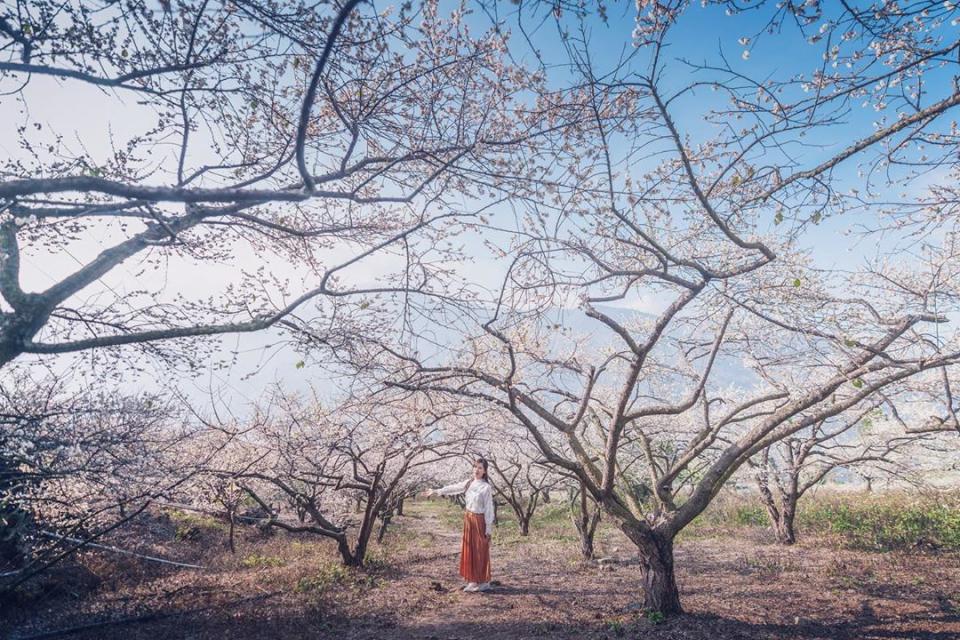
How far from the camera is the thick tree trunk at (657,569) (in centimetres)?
561

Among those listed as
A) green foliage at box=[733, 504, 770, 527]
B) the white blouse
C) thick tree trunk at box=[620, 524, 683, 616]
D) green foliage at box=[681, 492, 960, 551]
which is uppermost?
the white blouse

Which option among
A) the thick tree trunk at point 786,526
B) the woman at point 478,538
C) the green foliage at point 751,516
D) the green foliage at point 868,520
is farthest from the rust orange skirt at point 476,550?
the green foliage at point 751,516

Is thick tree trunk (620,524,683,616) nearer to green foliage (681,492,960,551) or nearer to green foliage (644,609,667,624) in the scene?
green foliage (644,609,667,624)

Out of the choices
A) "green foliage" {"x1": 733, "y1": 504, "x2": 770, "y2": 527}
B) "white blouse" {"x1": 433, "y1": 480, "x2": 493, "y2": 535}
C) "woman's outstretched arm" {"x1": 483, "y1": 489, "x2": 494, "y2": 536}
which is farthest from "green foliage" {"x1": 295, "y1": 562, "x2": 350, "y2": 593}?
"green foliage" {"x1": 733, "y1": 504, "x2": 770, "y2": 527}

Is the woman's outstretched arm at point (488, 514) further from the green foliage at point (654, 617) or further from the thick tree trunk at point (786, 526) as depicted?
the thick tree trunk at point (786, 526)

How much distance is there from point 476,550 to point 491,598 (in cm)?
81

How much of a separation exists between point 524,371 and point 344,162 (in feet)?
15.8

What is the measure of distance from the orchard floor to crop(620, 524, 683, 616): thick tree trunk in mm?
222

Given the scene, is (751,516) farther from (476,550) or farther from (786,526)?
(476,550)

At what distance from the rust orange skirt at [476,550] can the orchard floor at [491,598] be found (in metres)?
0.36

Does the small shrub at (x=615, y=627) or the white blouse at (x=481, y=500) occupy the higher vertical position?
the white blouse at (x=481, y=500)

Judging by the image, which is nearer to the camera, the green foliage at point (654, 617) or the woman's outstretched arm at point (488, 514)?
the green foliage at point (654, 617)

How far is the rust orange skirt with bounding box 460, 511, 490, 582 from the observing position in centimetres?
817

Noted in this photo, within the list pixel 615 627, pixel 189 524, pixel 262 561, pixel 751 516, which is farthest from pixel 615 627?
pixel 189 524
